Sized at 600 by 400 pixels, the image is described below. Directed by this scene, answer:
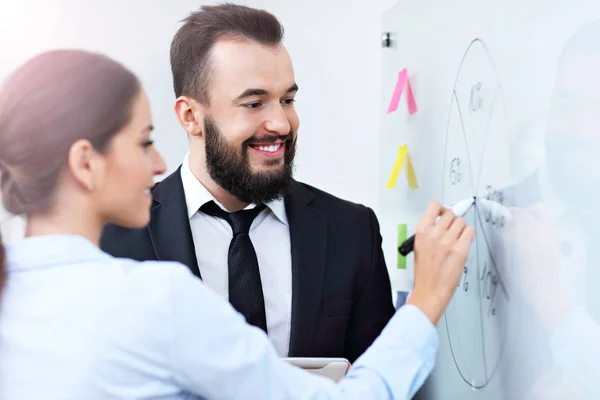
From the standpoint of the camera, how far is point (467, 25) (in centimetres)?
129

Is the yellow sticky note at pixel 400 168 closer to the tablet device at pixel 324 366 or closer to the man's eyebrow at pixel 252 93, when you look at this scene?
the man's eyebrow at pixel 252 93

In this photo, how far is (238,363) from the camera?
0.85 meters

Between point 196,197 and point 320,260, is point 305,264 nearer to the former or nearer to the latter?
point 320,260

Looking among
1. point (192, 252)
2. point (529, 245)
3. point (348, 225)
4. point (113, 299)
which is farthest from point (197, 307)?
point (348, 225)

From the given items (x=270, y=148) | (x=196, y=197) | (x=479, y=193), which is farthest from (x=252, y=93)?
(x=479, y=193)

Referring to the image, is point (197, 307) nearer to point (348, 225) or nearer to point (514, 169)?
point (514, 169)

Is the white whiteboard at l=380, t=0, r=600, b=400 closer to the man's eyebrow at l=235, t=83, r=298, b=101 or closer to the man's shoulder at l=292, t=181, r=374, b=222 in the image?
the man's shoulder at l=292, t=181, r=374, b=222

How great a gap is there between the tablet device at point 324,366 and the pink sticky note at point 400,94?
2.08ft

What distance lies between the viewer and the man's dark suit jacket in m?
1.43

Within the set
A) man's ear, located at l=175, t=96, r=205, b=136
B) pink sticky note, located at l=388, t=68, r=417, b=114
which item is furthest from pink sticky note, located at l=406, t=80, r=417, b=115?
man's ear, located at l=175, t=96, r=205, b=136

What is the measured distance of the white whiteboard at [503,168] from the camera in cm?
92

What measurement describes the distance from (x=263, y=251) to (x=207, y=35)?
0.48 m

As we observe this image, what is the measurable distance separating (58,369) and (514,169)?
71 centimetres

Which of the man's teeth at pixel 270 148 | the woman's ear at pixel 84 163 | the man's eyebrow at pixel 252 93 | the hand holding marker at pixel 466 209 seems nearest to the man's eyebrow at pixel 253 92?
the man's eyebrow at pixel 252 93
